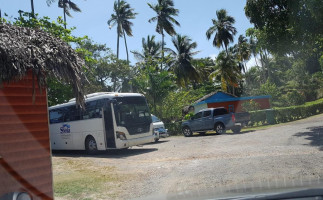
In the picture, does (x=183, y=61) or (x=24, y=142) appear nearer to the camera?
(x=24, y=142)

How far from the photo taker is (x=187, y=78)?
1658 inches

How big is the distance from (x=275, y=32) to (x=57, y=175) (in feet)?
41.1

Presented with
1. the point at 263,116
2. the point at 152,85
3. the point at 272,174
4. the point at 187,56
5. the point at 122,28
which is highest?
the point at 122,28

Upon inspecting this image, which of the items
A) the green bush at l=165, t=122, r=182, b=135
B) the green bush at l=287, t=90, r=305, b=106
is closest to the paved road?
the green bush at l=165, t=122, r=182, b=135

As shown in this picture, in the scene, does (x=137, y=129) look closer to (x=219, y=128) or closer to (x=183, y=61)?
(x=219, y=128)

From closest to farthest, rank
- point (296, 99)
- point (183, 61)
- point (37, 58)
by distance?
point (37, 58) → point (296, 99) → point (183, 61)

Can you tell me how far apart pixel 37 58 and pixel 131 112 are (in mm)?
9636

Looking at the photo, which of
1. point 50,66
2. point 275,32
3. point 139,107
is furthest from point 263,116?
point 50,66

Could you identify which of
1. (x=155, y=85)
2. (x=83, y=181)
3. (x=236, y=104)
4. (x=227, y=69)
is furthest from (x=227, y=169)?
(x=227, y=69)

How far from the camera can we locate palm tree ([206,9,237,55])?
4106cm

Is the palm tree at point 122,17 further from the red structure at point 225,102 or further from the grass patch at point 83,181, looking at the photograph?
the grass patch at point 83,181

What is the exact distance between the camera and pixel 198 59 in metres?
43.2

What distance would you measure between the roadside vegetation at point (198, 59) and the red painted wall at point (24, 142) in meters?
7.40

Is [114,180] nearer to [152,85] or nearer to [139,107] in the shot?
[139,107]
